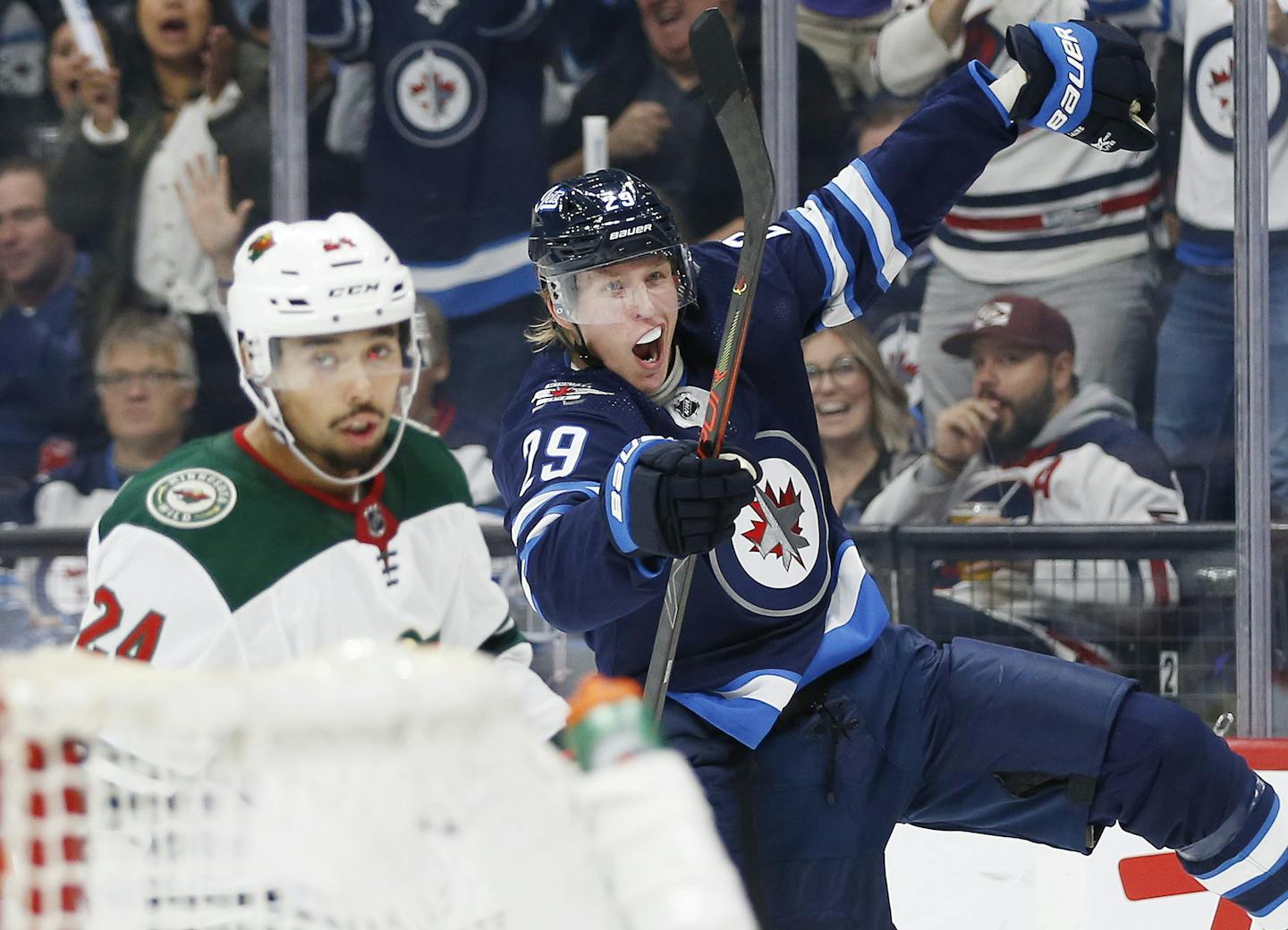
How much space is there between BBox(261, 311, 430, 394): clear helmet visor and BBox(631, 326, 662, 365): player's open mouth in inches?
12.3

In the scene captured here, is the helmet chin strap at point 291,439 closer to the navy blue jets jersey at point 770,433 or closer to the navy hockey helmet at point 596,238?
the navy blue jets jersey at point 770,433

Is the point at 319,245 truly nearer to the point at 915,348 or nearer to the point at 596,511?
the point at 596,511

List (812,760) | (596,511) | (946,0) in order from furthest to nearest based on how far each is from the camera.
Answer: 1. (946,0)
2. (812,760)
3. (596,511)

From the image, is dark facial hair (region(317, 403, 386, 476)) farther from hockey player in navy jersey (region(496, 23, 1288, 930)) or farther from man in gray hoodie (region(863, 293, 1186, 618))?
man in gray hoodie (region(863, 293, 1186, 618))

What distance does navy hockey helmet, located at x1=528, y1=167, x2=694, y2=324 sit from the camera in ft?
7.23

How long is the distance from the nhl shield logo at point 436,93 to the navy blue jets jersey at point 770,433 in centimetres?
188

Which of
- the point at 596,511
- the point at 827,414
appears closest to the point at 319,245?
the point at 596,511

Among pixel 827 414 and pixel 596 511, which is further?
pixel 827 414

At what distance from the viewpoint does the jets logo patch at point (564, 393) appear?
222 centimetres

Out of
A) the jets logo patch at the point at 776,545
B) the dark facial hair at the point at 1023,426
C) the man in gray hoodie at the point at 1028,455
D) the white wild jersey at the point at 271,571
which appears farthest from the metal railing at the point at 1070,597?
the white wild jersey at the point at 271,571

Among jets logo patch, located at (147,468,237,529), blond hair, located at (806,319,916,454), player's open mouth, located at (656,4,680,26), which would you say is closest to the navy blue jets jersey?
jets logo patch, located at (147,468,237,529)

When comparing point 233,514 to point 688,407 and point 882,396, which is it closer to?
point 688,407

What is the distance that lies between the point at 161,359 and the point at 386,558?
7.26 feet

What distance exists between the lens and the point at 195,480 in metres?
2.02
